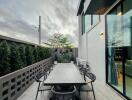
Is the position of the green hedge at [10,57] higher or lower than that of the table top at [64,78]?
higher

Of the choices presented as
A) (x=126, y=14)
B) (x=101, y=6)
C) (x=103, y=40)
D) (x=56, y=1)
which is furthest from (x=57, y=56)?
(x=126, y=14)

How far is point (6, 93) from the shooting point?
347 centimetres

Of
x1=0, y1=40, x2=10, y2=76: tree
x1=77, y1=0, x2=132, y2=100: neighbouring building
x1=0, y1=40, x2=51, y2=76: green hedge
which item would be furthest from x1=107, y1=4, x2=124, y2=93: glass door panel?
x1=0, y1=40, x2=10, y2=76: tree

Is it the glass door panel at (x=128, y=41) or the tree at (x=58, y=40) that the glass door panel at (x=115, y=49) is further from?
the tree at (x=58, y=40)

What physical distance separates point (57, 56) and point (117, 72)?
10.1 meters

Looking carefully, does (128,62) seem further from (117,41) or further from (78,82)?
(78,82)

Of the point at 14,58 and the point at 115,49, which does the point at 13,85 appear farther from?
the point at 115,49

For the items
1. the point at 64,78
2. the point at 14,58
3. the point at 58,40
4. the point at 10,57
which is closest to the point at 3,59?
the point at 10,57

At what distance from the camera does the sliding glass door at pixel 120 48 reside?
13.5ft

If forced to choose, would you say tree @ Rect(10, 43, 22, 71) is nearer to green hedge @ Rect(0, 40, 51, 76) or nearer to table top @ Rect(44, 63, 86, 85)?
green hedge @ Rect(0, 40, 51, 76)

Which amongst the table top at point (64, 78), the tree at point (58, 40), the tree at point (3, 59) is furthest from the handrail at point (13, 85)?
the tree at point (58, 40)

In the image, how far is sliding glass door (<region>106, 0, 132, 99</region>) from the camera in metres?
4.13

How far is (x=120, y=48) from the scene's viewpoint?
466 centimetres

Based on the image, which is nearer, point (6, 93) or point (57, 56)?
point (6, 93)
